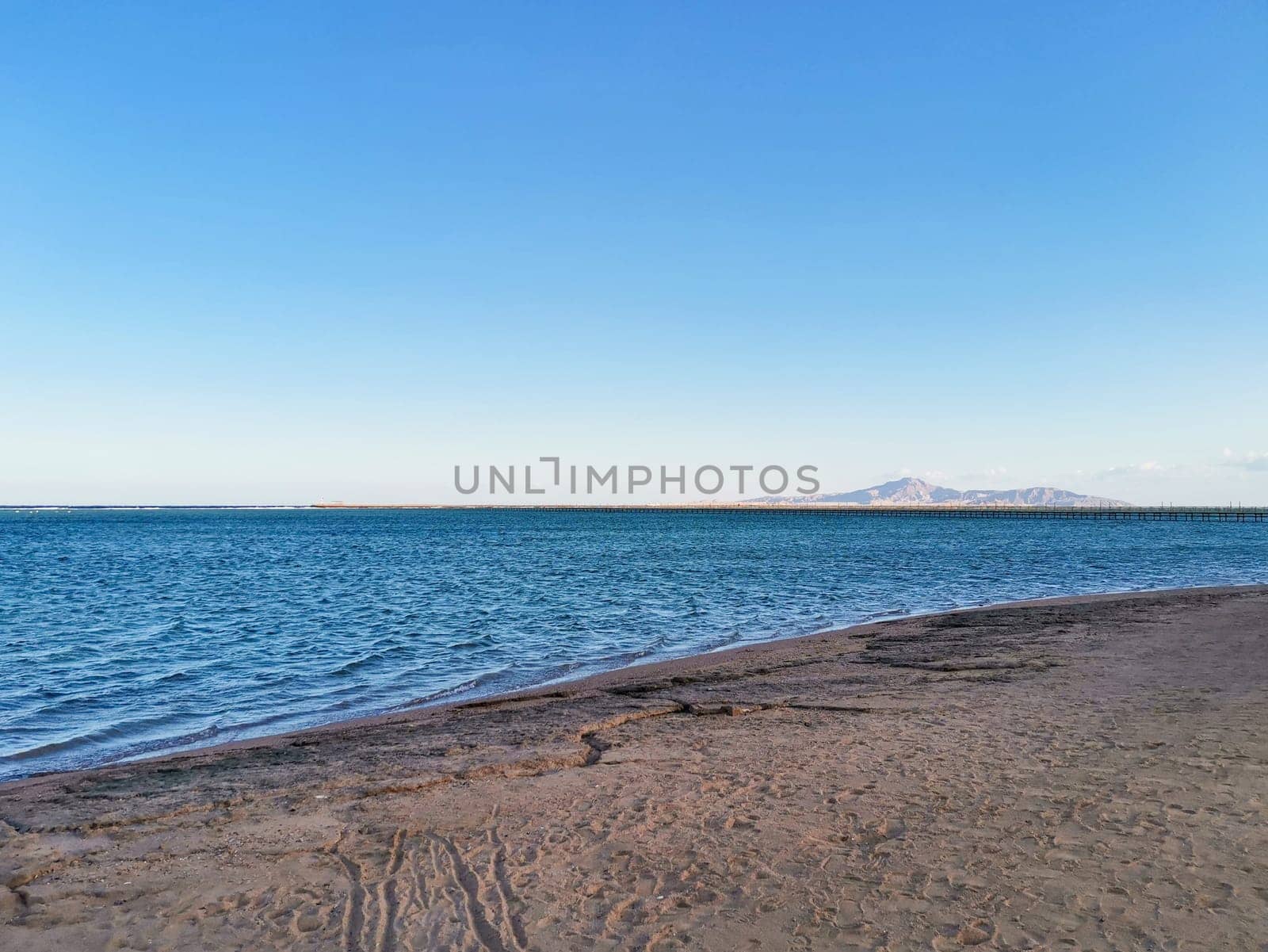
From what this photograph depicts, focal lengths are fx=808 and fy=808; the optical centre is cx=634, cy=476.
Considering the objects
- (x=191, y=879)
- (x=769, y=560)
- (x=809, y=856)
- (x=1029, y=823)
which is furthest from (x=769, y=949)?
(x=769, y=560)

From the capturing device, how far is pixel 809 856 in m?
5.70

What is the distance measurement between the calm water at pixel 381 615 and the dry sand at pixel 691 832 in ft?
12.3

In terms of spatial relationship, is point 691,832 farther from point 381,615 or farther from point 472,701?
point 381,615

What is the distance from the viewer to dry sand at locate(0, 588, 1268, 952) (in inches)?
190

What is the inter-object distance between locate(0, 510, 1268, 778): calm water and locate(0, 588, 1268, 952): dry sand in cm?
374

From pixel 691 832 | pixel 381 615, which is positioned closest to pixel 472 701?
pixel 691 832

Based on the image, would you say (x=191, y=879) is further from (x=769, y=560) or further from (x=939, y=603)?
(x=769, y=560)

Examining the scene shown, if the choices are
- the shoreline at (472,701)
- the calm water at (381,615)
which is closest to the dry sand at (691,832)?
the shoreline at (472,701)

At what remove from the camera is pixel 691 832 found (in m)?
6.26

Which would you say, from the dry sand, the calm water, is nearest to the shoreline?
the calm water

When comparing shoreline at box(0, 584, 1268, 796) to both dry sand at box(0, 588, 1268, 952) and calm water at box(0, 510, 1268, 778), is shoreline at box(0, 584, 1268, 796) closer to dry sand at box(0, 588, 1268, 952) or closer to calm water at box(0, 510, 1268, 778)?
calm water at box(0, 510, 1268, 778)

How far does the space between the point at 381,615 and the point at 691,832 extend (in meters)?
19.1

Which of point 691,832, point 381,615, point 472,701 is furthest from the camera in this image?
point 381,615

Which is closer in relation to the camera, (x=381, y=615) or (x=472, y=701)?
(x=472, y=701)
